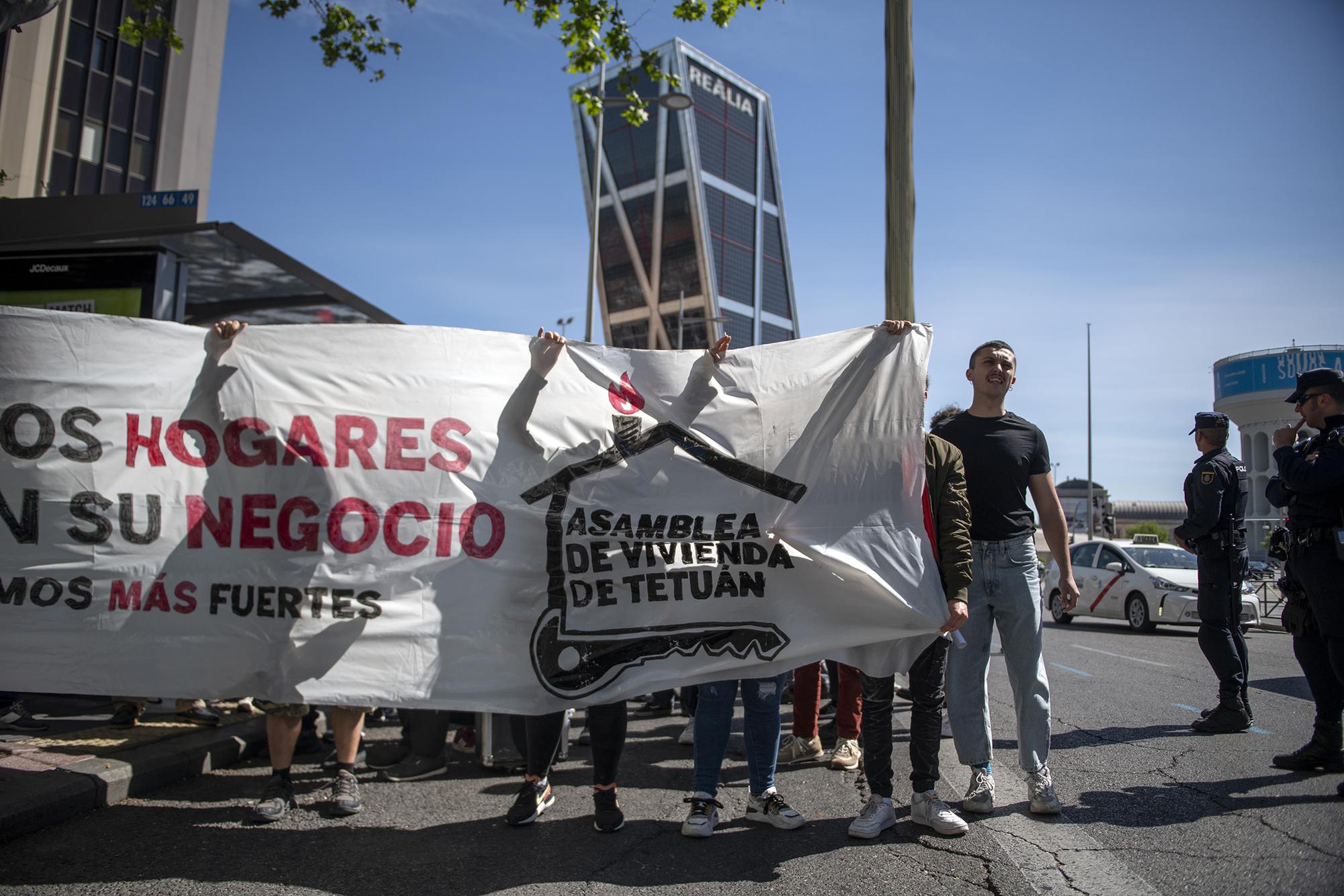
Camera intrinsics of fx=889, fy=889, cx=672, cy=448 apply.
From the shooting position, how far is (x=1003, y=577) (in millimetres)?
4129

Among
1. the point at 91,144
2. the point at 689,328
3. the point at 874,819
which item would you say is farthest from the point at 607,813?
the point at 689,328

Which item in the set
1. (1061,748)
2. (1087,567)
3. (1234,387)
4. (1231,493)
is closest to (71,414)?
(1061,748)

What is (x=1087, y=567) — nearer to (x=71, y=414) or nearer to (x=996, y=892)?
(x=996, y=892)

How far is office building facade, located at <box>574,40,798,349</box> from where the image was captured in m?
134

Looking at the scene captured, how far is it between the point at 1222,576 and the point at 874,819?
3371 mm

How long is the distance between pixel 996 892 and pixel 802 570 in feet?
4.78

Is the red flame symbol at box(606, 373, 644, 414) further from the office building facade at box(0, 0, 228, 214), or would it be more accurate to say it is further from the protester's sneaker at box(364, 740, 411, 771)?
the office building facade at box(0, 0, 228, 214)

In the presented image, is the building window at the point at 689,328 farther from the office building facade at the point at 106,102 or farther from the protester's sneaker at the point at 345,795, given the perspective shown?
the protester's sneaker at the point at 345,795

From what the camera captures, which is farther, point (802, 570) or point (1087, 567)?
point (1087, 567)

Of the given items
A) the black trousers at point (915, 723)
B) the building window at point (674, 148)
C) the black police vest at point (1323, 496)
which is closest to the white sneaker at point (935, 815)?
the black trousers at point (915, 723)

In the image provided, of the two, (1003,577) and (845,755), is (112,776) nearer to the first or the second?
(845,755)

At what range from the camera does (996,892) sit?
10.2ft

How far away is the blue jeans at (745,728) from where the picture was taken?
3.91 metres

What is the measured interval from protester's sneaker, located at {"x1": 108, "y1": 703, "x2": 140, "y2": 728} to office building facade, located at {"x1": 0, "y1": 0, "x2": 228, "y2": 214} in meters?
26.5
